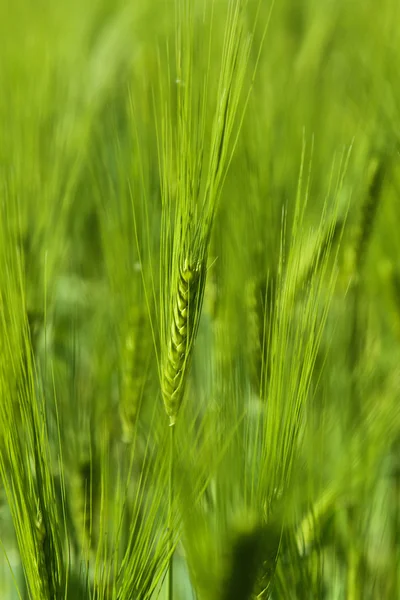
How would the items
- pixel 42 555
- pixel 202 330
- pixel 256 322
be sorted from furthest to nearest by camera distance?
pixel 202 330 → pixel 256 322 → pixel 42 555

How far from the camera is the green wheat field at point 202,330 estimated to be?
511mm

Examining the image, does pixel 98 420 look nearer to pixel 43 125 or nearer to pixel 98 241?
pixel 98 241

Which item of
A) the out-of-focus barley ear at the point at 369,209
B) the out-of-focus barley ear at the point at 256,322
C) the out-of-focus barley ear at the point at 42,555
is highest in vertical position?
the out-of-focus barley ear at the point at 369,209

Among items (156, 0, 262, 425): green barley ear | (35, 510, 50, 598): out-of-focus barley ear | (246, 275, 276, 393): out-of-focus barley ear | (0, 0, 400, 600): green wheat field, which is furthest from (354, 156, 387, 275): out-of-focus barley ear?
(35, 510, 50, 598): out-of-focus barley ear

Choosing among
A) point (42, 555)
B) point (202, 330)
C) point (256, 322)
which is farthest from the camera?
point (202, 330)

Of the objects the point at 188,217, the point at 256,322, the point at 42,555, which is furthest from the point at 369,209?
the point at 42,555

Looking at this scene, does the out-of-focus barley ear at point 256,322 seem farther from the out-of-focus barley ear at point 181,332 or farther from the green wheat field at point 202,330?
the out-of-focus barley ear at point 181,332

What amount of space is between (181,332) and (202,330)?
319 mm

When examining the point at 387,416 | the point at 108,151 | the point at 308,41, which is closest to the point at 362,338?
the point at 387,416

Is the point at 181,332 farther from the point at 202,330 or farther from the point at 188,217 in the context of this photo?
the point at 202,330

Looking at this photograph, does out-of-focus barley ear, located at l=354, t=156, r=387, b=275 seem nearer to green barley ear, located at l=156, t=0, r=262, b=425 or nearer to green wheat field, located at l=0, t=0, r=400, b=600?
green wheat field, located at l=0, t=0, r=400, b=600

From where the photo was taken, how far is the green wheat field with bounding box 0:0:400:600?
0.51m

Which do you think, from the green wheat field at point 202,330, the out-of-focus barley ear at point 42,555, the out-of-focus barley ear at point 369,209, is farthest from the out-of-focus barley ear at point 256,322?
the out-of-focus barley ear at point 42,555

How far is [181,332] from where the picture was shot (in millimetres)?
513
